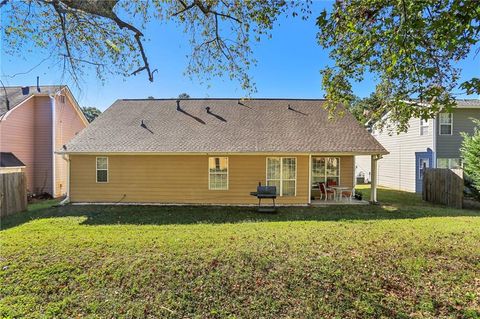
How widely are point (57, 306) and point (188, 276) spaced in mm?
2090

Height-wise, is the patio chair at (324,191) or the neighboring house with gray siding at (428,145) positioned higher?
the neighboring house with gray siding at (428,145)

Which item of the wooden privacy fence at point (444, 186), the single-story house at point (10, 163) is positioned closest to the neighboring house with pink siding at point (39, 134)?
the single-story house at point (10, 163)

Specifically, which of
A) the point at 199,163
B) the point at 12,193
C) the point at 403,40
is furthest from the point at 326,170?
the point at 12,193

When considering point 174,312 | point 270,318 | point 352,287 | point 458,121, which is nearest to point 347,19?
point 352,287

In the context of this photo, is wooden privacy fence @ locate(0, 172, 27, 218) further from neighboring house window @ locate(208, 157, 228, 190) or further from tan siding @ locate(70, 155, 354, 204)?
neighboring house window @ locate(208, 157, 228, 190)

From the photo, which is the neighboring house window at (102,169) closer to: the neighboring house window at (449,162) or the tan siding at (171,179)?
the tan siding at (171,179)

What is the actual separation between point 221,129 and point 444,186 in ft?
35.5

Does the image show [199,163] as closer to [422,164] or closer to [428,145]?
[428,145]

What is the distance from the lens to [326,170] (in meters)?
14.1

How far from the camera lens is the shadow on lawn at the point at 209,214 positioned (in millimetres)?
9328

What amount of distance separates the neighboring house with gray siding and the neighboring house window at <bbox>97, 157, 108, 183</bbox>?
1657cm

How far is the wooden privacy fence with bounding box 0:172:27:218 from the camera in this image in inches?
389

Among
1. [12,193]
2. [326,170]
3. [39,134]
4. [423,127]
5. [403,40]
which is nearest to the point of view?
[403,40]

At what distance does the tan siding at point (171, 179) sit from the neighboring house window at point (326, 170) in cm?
208
